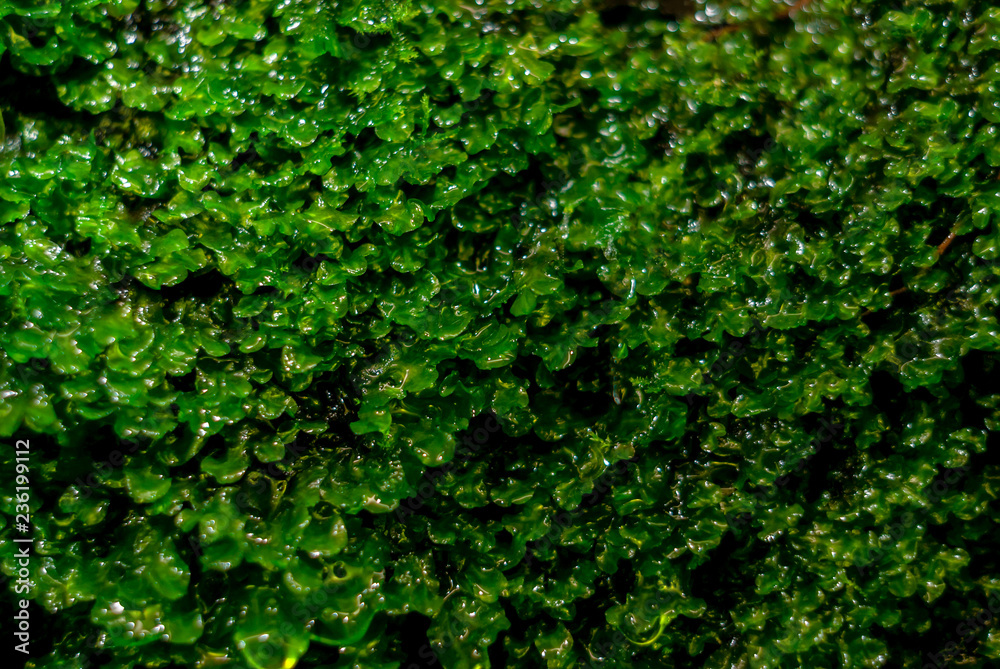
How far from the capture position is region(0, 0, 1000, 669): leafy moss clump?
4.27ft

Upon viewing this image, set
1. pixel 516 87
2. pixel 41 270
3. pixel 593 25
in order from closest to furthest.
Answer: pixel 41 270, pixel 516 87, pixel 593 25

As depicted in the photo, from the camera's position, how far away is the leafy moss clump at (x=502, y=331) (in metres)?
1.30

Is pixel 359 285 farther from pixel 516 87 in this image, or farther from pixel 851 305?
pixel 851 305

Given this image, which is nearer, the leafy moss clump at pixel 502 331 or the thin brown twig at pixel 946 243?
the leafy moss clump at pixel 502 331

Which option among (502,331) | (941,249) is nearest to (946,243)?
(941,249)

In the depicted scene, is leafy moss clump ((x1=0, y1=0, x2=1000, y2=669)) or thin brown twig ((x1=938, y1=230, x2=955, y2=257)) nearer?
leafy moss clump ((x1=0, y1=0, x2=1000, y2=669))

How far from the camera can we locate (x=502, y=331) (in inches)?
54.8

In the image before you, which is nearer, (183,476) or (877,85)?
(183,476)

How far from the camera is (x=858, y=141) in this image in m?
1.47

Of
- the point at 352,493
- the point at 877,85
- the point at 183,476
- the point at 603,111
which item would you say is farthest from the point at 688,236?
the point at 183,476

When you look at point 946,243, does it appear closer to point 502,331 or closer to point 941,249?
point 941,249

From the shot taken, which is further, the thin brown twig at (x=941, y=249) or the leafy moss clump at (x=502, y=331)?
the thin brown twig at (x=941, y=249)

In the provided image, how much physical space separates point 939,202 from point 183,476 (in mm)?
1808

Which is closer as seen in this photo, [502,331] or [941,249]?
[502,331]
